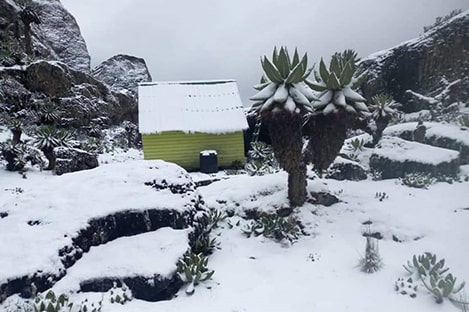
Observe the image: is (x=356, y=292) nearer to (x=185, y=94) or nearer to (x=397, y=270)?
(x=397, y=270)

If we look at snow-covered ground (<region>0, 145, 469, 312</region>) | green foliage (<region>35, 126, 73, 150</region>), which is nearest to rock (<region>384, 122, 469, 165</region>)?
snow-covered ground (<region>0, 145, 469, 312</region>)

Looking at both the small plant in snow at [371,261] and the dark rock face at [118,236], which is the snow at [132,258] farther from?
the small plant in snow at [371,261]

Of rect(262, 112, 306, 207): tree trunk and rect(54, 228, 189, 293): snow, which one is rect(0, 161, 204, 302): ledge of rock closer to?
rect(54, 228, 189, 293): snow

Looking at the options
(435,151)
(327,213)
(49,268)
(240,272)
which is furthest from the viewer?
(435,151)

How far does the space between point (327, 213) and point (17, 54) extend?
19.2m

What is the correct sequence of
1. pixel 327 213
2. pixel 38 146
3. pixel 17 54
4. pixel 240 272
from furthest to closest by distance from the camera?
pixel 17 54 < pixel 38 146 < pixel 327 213 < pixel 240 272

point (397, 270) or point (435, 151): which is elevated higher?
point (435, 151)

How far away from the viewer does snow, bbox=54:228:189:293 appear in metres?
5.75

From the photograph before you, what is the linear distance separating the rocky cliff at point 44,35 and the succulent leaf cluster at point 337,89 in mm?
17705

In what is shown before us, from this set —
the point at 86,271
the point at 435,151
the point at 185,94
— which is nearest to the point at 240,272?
the point at 86,271

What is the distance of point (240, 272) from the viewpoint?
262 inches

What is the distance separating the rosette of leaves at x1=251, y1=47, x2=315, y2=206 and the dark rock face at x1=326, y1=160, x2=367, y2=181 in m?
3.12

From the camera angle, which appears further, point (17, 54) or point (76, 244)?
point (17, 54)

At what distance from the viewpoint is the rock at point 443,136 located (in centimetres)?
1168
